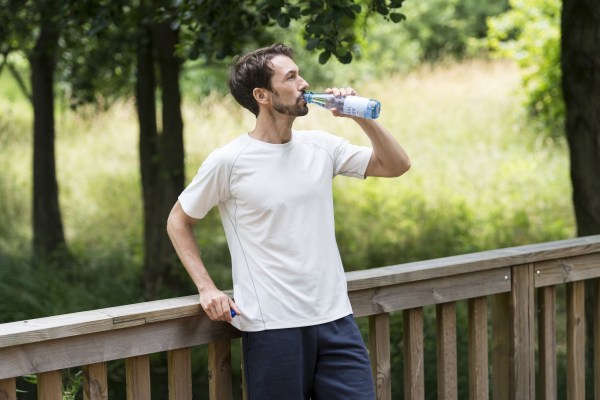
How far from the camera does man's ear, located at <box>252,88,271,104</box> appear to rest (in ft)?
9.17

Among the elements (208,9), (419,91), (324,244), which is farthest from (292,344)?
(419,91)

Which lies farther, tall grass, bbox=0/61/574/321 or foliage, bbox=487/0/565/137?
foliage, bbox=487/0/565/137

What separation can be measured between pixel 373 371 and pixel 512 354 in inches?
23.3

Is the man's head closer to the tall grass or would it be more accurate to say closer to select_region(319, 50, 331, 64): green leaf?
select_region(319, 50, 331, 64): green leaf

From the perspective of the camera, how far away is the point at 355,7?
161 inches

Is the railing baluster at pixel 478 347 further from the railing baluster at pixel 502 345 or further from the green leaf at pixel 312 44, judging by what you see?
the green leaf at pixel 312 44

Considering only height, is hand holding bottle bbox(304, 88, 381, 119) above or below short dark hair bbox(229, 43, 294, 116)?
below

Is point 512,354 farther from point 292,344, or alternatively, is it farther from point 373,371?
point 292,344

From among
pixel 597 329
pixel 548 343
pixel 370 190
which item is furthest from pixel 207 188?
pixel 370 190

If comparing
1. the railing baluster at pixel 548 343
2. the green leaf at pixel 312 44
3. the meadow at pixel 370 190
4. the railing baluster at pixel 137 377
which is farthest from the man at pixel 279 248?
the meadow at pixel 370 190

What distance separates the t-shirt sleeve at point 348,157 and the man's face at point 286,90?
0.21 meters

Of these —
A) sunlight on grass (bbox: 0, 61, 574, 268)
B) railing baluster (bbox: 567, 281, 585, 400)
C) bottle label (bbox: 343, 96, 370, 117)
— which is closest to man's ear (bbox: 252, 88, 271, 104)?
bottle label (bbox: 343, 96, 370, 117)

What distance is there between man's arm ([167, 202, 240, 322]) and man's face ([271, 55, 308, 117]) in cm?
42

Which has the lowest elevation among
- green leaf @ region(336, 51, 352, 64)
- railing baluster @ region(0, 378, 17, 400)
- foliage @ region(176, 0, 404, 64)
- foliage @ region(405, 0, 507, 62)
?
railing baluster @ region(0, 378, 17, 400)
